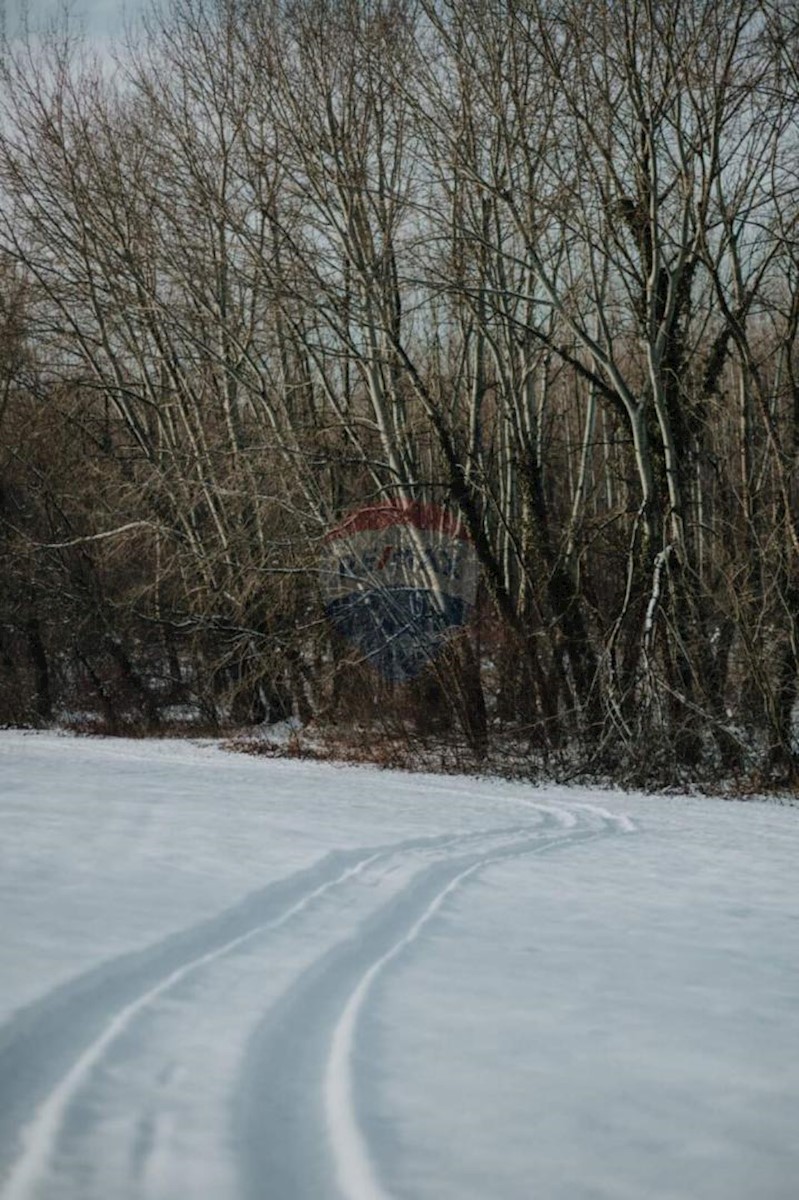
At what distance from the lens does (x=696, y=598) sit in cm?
1337

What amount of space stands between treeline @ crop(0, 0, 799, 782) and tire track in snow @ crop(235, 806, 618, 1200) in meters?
8.07

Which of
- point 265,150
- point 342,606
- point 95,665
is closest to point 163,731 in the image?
point 95,665

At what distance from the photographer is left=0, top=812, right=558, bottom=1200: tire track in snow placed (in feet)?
10.3

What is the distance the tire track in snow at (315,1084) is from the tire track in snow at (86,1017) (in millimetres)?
453

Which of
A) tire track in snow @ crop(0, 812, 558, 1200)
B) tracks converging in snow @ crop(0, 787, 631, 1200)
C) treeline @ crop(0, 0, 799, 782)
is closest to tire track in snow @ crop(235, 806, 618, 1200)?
tracks converging in snow @ crop(0, 787, 631, 1200)

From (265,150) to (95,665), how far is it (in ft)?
40.0

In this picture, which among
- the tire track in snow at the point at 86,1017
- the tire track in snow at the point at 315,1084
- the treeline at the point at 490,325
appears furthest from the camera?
the treeline at the point at 490,325

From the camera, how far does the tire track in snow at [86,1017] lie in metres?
3.13

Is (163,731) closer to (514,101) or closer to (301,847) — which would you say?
(514,101)

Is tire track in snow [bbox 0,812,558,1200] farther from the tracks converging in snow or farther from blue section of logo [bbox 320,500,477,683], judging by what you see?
blue section of logo [bbox 320,500,477,683]

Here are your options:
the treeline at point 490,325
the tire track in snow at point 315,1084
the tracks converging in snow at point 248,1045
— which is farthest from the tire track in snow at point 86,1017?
the treeline at point 490,325

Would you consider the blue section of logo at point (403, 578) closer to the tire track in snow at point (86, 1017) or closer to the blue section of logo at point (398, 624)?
the blue section of logo at point (398, 624)

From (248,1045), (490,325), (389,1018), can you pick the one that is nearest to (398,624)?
(490,325)

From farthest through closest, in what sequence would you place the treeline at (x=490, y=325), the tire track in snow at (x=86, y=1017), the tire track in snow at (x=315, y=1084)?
the treeline at (x=490, y=325), the tire track in snow at (x=86, y=1017), the tire track in snow at (x=315, y=1084)
